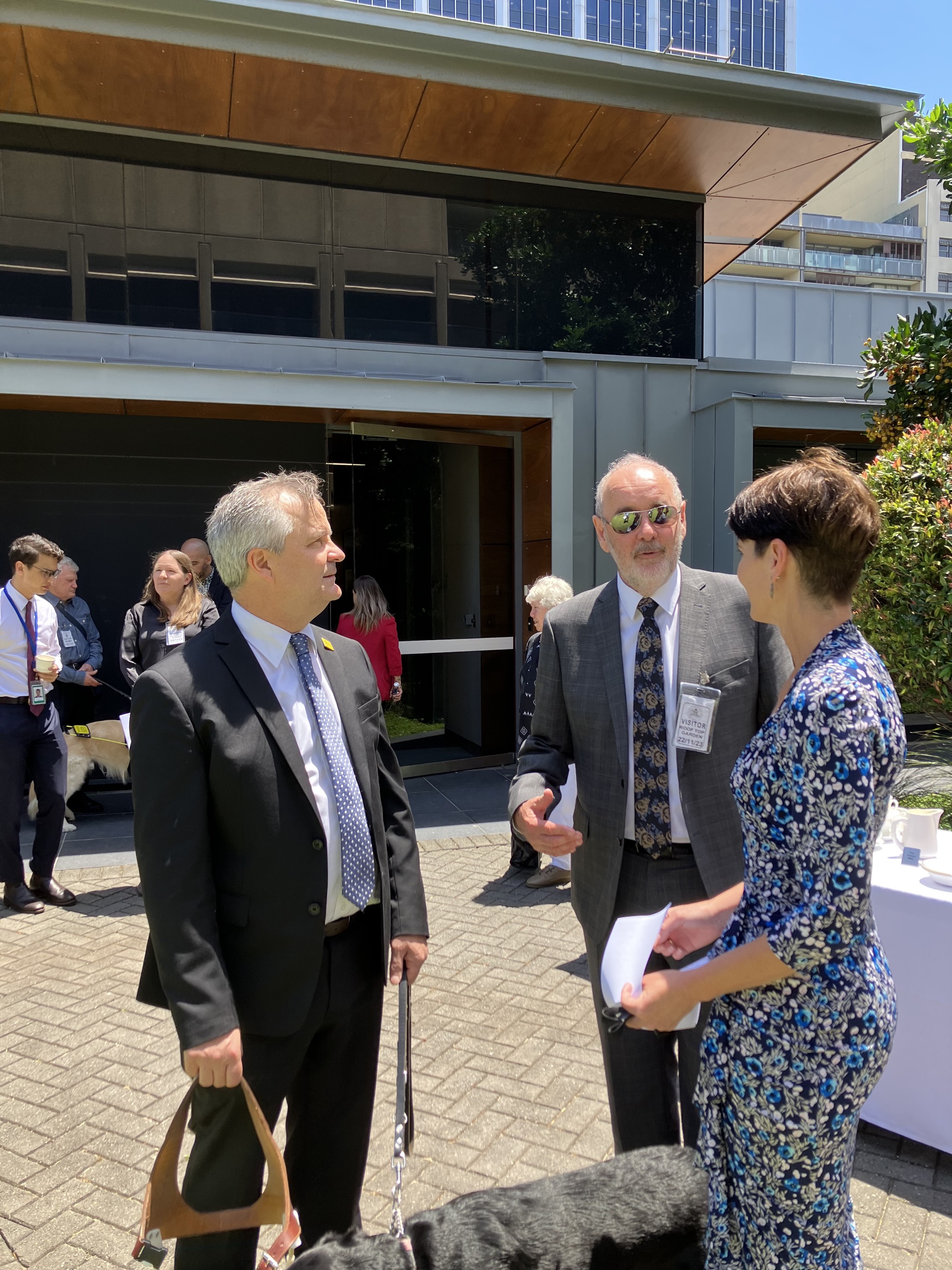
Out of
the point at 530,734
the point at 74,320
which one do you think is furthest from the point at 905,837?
Answer: the point at 74,320

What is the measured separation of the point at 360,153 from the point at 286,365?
218 cm

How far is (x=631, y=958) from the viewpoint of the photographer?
1.67m

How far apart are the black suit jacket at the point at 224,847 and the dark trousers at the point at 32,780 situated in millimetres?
3886

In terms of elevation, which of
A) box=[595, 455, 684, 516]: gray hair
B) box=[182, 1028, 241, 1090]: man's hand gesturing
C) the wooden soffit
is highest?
the wooden soffit

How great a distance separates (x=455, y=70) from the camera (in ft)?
24.6

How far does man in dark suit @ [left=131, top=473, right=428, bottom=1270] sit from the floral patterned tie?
2.22 feet

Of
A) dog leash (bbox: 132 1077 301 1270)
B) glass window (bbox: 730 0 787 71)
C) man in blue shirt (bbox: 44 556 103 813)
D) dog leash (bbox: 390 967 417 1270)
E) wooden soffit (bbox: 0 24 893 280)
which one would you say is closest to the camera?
dog leash (bbox: 390 967 417 1270)

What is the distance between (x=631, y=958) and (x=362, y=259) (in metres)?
8.18

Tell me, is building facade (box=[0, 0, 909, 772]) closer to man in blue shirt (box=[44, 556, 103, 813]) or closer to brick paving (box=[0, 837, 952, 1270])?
man in blue shirt (box=[44, 556, 103, 813])

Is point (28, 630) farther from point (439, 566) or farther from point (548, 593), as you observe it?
point (439, 566)

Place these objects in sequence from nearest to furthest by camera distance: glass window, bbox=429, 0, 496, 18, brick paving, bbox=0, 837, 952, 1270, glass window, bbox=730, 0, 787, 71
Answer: brick paving, bbox=0, 837, 952, 1270
glass window, bbox=429, 0, 496, 18
glass window, bbox=730, 0, 787, 71

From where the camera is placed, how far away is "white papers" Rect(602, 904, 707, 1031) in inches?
64.1

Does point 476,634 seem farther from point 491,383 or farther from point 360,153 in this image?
point 360,153

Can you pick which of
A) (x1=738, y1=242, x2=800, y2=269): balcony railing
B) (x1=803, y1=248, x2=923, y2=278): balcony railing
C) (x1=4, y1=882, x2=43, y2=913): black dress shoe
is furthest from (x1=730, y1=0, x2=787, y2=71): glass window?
(x1=4, y1=882, x2=43, y2=913): black dress shoe
